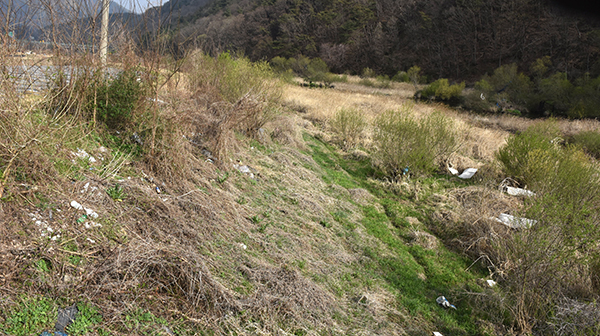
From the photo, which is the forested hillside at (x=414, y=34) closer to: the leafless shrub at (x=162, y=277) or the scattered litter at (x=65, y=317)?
the leafless shrub at (x=162, y=277)

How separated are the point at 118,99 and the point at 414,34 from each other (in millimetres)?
58951

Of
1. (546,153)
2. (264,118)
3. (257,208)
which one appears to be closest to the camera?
(257,208)

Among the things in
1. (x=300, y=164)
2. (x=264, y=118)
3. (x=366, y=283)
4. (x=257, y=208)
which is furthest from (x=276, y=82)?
(x=366, y=283)

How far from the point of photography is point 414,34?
5553cm

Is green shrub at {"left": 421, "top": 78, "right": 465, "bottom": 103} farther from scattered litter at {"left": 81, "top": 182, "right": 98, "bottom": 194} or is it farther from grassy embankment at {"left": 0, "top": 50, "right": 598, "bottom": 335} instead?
scattered litter at {"left": 81, "top": 182, "right": 98, "bottom": 194}

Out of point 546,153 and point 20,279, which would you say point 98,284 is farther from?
point 546,153

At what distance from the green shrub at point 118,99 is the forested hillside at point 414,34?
26.7 m

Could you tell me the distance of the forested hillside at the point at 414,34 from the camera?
130 feet

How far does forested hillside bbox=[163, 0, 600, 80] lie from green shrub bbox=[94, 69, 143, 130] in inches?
1051

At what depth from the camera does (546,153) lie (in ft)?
23.7

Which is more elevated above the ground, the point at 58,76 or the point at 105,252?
the point at 58,76

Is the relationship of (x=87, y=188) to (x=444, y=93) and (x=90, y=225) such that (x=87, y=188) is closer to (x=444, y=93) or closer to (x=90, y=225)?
(x=90, y=225)

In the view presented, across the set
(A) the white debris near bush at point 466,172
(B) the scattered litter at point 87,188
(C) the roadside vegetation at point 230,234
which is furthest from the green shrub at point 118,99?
(A) the white debris near bush at point 466,172

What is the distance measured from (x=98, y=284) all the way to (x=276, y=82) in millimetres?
9430
